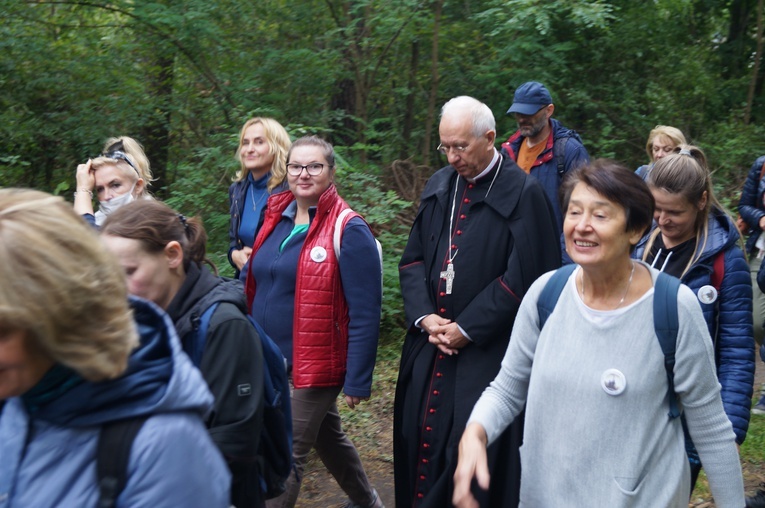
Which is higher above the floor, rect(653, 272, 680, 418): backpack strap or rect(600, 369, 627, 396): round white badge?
rect(653, 272, 680, 418): backpack strap

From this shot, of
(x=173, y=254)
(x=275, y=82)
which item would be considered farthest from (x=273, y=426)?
(x=275, y=82)

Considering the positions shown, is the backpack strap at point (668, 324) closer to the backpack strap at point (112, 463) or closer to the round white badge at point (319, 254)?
the backpack strap at point (112, 463)

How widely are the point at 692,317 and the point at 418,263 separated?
2.04 meters

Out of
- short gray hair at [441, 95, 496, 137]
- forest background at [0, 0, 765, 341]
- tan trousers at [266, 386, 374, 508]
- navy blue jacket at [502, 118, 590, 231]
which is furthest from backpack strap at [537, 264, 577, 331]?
forest background at [0, 0, 765, 341]

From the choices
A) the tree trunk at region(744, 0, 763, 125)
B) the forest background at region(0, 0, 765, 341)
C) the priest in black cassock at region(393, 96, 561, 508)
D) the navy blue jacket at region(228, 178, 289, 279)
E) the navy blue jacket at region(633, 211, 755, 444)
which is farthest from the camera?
the tree trunk at region(744, 0, 763, 125)

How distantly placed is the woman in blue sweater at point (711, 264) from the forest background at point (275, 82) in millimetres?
4435

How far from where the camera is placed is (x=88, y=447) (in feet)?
5.33

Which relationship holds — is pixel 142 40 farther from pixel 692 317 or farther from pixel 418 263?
pixel 692 317

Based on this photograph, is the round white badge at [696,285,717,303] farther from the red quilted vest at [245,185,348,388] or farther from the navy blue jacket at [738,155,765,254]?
the navy blue jacket at [738,155,765,254]

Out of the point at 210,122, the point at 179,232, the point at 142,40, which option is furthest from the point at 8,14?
the point at 179,232

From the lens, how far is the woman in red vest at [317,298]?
4395 millimetres

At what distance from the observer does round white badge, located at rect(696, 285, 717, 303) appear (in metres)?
3.47

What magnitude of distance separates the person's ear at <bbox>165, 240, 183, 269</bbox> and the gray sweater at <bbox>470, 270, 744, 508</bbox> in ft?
3.88

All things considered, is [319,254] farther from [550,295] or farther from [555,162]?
[555,162]
